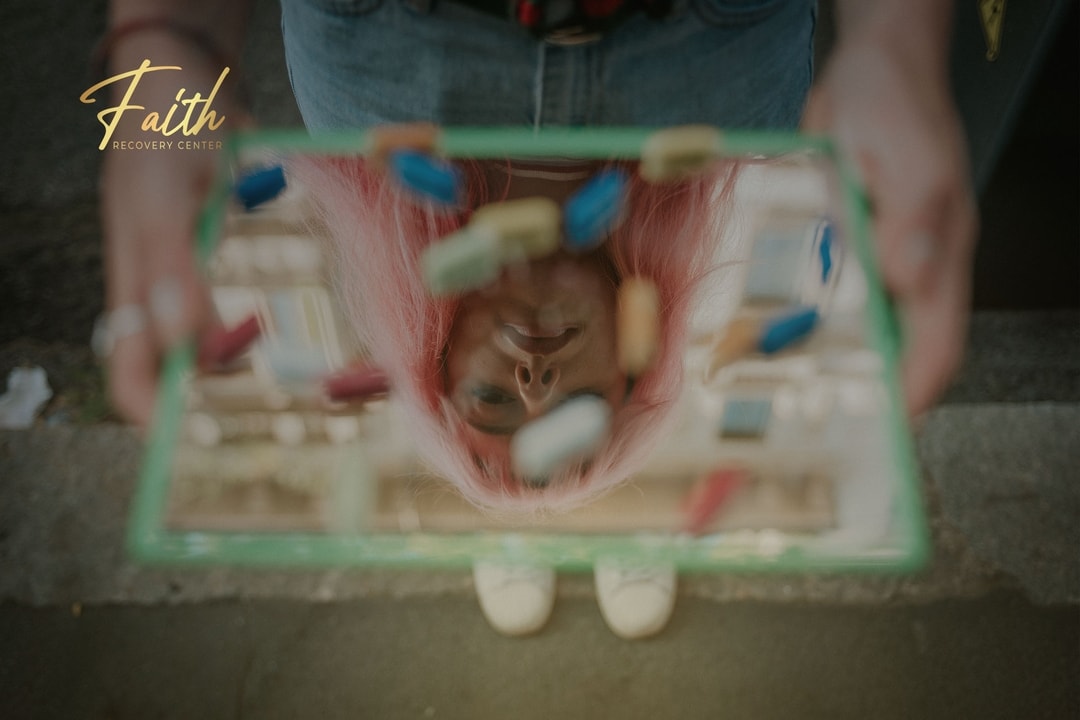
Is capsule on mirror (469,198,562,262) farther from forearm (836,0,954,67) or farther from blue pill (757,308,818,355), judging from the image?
forearm (836,0,954,67)

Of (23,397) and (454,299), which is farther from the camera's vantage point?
(23,397)

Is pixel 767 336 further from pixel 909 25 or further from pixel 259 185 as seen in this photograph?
pixel 259 185

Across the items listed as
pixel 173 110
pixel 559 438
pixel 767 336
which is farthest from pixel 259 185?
pixel 767 336

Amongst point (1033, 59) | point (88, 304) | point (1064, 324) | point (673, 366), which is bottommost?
point (88, 304)

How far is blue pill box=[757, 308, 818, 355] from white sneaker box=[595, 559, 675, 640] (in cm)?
54

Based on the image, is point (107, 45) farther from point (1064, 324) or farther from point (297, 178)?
point (1064, 324)

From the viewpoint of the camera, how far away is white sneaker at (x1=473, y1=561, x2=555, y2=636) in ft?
3.53

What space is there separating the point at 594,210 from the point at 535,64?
4.7 inches

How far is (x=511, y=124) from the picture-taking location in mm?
625

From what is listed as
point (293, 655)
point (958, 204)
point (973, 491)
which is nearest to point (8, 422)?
point (293, 655)

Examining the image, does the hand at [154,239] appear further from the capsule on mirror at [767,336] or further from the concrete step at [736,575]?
the concrete step at [736,575]

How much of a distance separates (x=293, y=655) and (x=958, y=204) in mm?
1021

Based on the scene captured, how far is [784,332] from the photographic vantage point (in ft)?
1.99

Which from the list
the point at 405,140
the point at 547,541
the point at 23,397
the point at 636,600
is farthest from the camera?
the point at 23,397
